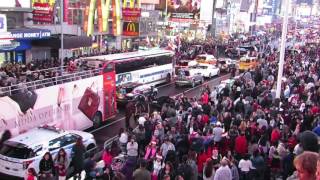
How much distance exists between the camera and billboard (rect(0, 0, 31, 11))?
3019 cm

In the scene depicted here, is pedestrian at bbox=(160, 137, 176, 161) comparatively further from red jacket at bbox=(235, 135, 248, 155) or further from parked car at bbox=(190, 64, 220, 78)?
parked car at bbox=(190, 64, 220, 78)

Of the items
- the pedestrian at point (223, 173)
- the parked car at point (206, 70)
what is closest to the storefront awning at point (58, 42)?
the parked car at point (206, 70)

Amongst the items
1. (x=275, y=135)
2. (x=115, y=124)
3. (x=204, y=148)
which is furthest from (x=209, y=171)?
(x=115, y=124)

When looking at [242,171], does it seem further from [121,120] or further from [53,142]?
[121,120]

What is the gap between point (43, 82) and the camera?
17969mm

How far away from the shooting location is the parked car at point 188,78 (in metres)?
34.7

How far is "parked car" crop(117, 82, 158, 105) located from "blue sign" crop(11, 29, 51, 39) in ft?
26.8

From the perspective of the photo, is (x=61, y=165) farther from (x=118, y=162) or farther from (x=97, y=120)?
(x=97, y=120)

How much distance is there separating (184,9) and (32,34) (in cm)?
2639

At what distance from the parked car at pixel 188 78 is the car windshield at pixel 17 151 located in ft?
71.4

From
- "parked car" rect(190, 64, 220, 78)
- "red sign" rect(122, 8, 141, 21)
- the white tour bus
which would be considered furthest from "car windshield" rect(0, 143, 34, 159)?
"red sign" rect(122, 8, 141, 21)

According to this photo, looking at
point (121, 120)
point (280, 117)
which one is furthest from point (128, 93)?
point (280, 117)

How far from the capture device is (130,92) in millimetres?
26875

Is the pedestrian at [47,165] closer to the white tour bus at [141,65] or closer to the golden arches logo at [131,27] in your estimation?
the white tour bus at [141,65]
